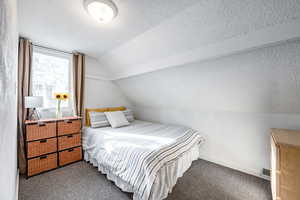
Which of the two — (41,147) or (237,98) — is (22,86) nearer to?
(41,147)


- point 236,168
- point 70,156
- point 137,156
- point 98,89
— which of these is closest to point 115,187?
point 137,156

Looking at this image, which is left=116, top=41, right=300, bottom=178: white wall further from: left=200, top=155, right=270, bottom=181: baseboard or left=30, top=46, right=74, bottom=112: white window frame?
left=30, top=46, right=74, bottom=112: white window frame

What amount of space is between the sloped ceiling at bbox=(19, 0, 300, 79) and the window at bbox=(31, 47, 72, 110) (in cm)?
31

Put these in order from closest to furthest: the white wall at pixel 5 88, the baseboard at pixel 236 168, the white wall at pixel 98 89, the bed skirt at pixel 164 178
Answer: the white wall at pixel 5 88, the bed skirt at pixel 164 178, the baseboard at pixel 236 168, the white wall at pixel 98 89

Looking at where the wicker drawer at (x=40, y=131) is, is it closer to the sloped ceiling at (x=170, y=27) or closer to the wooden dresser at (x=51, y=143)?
the wooden dresser at (x=51, y=143)

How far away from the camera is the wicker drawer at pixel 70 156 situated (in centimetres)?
221

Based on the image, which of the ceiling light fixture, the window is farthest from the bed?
the ceiling light fixture

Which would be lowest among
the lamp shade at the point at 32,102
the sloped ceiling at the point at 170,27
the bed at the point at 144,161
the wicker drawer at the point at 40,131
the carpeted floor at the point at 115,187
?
the carpeted floor at the point at 115,187

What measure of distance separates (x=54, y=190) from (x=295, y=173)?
2856mm

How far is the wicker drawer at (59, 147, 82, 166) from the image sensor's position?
221 cm

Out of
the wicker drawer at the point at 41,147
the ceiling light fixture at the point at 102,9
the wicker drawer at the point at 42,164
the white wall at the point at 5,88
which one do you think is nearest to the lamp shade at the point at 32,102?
the wicker drawer at the point at 41,147

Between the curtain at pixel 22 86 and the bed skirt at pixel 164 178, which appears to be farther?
the curtain at pixel 22 86

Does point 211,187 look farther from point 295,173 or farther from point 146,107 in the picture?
point 146,107

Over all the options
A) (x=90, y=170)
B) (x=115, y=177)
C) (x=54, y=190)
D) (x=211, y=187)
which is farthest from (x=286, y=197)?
(x=54, y=190)
